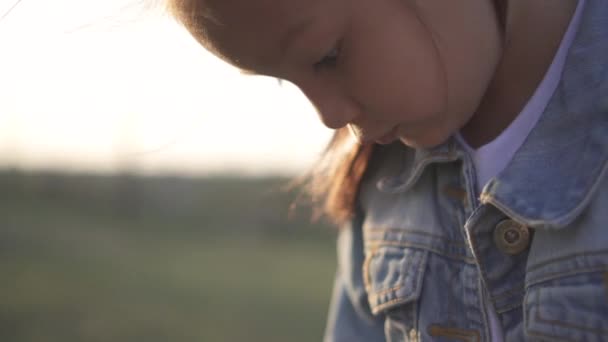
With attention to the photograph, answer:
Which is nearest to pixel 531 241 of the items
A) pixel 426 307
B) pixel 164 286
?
pixel 426 307

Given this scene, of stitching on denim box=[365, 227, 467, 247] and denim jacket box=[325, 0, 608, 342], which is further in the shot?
stitching on denim box=[365, 227, 467, 247]

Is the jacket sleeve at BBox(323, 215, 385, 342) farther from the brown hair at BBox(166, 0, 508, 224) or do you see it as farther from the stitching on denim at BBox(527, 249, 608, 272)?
the stitching on denim at BBox(527, 249, 608, 272)

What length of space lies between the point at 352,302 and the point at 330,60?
0.64 meters

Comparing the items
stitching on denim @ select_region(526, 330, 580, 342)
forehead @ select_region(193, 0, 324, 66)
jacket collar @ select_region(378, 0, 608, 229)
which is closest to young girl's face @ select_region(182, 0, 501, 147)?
forehead @ select_region(193, 0, 324, 66)

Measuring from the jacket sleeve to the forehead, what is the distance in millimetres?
565

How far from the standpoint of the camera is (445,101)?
1.07m

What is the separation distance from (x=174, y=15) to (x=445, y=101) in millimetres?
430

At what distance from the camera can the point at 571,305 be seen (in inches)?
38.2

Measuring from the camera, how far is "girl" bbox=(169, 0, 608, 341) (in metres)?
0.97

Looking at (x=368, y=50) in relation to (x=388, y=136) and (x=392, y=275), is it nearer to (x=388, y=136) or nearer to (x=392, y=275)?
A: (x=388, y=136)

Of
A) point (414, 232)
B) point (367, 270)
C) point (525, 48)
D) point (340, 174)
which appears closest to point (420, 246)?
point (414, 232)

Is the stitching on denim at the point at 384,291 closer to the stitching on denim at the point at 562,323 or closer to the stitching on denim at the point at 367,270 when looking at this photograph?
the stitching on denim at the point at 367,270

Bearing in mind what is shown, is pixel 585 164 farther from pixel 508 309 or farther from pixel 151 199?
pixel 151 199

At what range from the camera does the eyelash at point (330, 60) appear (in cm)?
101
